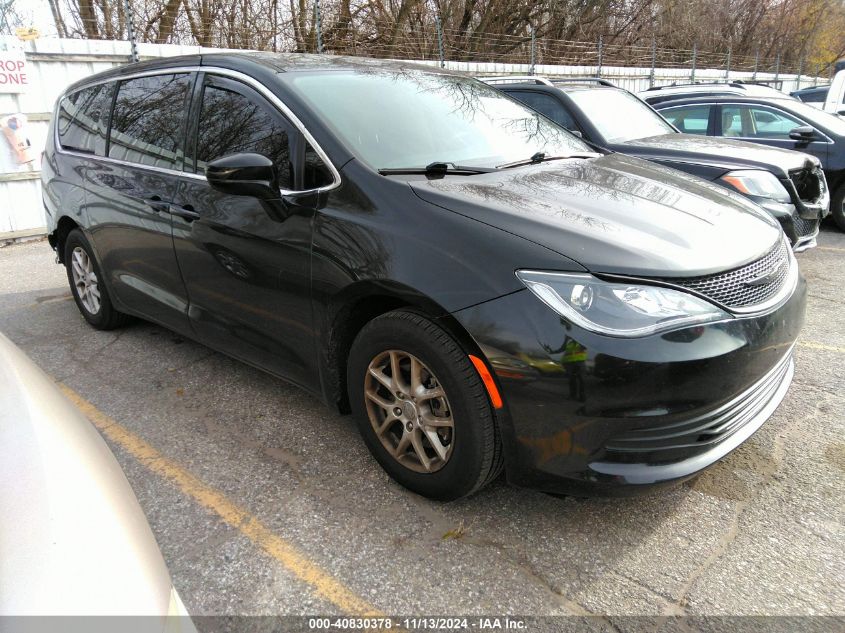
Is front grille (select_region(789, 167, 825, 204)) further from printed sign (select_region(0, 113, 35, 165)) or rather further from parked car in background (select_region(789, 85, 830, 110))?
parked car in background (select_region(789, 85, 830, 110))

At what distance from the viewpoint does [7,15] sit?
9.11 meters

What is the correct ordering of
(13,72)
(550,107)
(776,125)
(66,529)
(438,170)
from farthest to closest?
(13,72) → (776,125) → (550,107) → (438,170) → (66,529)

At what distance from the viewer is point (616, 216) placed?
2.44 metres

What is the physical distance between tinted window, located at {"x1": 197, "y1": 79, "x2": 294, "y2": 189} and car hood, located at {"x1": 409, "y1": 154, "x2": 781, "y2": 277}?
0.70 meters

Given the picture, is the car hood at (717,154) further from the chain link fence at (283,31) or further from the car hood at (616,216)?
the chain link fence at (283,31)

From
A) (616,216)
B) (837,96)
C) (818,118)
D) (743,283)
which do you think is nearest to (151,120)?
(616,216)

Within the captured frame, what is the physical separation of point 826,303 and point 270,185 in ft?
14.2

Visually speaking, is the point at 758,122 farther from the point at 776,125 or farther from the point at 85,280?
the point at 85,280

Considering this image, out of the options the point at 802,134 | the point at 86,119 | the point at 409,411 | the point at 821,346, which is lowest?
the point at 821,346

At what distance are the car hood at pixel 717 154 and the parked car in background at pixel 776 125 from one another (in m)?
1.58

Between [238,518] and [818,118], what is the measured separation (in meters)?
8.00

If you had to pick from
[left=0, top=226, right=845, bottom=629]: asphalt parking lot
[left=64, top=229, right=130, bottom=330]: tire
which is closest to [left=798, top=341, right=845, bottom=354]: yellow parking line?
[left=0, top=226, right=845, bottom=629]: asphalt parking lot

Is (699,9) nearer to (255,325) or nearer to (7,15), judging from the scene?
(7,15)

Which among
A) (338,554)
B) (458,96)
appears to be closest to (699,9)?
(458,96)
